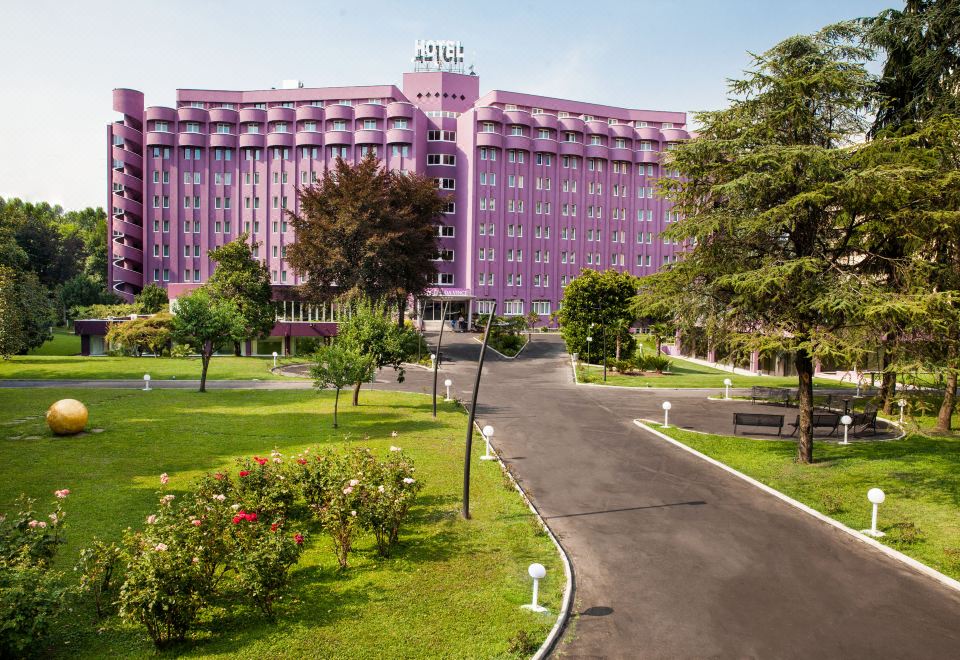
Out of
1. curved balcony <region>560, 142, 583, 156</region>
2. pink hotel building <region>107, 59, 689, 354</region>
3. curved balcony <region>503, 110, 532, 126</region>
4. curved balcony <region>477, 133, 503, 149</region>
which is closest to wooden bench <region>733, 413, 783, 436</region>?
pink hotel building <region>107, 59, 689, 354</region>

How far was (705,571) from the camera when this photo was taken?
11.3m

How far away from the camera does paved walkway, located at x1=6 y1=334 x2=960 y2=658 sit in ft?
29.4

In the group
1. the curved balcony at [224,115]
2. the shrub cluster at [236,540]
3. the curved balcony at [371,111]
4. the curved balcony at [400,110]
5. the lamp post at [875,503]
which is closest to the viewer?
the shrub cluster at [236,540]

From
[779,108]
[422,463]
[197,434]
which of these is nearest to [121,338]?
[197,434]

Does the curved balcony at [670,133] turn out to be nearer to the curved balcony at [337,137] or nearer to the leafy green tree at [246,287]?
the curved balcony at [337,137]

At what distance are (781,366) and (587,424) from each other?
29.5 meters

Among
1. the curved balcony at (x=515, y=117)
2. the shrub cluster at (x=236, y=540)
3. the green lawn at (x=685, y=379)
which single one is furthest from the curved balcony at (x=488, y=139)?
the shrub cluster at (x=236, y=540)

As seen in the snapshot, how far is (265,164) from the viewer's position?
78.5 metres

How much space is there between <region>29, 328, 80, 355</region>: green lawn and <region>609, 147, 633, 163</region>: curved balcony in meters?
69.1

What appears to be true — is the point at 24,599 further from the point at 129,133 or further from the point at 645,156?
the point at 645,156

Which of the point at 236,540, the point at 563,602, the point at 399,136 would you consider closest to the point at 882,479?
the point at 563,602

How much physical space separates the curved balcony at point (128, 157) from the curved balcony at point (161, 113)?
5169 mm

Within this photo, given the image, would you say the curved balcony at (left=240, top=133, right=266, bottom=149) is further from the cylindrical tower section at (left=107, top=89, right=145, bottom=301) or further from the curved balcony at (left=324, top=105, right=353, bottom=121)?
the cylindrical tower section at (left=107, top=89, right=145, bottom=301)

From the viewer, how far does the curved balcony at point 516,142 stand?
252 ft
